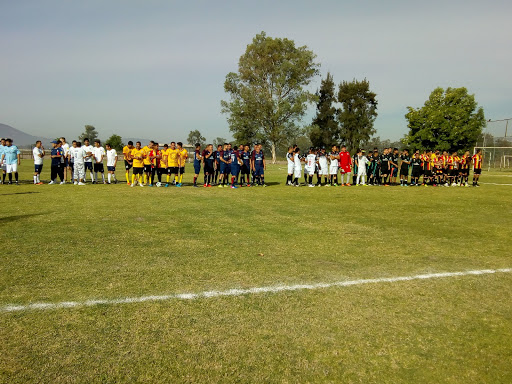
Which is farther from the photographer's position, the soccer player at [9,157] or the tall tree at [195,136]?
the tall tree at [195,136]

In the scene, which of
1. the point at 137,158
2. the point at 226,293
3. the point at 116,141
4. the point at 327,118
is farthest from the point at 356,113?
the point at 226,293

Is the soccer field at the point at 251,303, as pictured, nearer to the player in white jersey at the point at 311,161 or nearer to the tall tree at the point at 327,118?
the player in white jersey at the point at 311,161

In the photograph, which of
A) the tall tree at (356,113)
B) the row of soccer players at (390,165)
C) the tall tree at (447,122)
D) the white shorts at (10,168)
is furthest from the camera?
the tall tree at (356,113)

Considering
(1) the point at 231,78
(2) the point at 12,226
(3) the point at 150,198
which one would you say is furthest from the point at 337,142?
(2) the point at 12,226

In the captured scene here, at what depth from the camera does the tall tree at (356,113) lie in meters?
65.1

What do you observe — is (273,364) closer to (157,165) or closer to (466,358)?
(466,358)

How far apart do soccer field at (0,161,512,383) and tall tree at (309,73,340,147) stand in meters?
59.1

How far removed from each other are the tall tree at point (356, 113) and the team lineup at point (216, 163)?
45832mm

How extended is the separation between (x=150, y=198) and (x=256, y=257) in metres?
7.84

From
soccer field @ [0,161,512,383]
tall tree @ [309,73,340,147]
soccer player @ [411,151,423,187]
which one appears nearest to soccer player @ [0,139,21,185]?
soccer field @ [0,161,512,383]

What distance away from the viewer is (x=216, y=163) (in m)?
17.7

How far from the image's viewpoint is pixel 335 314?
3664mm

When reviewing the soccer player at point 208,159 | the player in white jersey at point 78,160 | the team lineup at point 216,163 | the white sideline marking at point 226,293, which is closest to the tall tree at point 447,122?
the team lineup at point 216,163

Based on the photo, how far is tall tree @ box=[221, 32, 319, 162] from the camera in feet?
174
